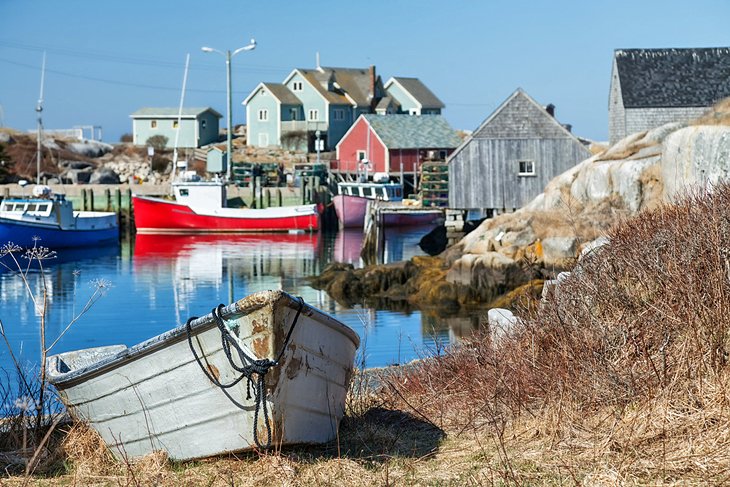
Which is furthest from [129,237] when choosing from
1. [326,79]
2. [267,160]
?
[326,79]

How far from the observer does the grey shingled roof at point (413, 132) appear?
223 feet

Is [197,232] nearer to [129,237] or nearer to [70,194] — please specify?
[129,237]

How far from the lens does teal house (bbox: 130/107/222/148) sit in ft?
269

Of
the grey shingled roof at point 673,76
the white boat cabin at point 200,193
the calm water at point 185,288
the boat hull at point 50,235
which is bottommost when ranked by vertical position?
the calm water at point 185,288

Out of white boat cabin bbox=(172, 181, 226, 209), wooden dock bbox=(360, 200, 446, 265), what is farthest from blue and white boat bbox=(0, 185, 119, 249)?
wooden dock bbox=(360, 200, 446, 265)

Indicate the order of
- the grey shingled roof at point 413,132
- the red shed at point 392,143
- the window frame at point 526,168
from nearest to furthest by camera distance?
the window frame at point 526,168 → the red shed at point 392,143 → the grey shingled roof at point 413,132

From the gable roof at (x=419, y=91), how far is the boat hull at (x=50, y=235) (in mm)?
44763

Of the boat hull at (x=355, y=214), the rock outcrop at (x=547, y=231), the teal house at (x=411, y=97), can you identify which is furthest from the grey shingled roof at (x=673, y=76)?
the teal house at (x=411, y=97)

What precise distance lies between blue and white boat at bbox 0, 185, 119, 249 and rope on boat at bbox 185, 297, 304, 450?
36.5 metres

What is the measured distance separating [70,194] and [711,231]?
50.8 meters

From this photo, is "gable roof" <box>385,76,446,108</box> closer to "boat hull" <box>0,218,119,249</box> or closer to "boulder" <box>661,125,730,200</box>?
"boat hull" <box>0,218,119,249</box>

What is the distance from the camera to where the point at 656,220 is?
371 inches

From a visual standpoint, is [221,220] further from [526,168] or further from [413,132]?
[413,132]

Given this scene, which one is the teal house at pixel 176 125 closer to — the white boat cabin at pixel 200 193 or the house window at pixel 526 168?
the white boat cabin at pixel 200 193
